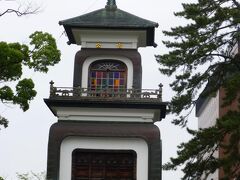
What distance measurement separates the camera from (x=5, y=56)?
56.3ft

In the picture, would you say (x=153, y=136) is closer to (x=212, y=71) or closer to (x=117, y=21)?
(x=212, y=71)

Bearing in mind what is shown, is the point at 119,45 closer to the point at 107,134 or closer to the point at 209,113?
the point at 107,134

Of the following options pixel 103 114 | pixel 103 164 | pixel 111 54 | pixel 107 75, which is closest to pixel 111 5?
pixel 111 54

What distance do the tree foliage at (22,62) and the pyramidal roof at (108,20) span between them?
8055mm

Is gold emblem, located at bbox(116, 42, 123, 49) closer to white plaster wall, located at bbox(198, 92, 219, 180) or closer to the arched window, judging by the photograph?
the arched window

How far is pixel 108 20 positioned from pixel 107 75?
2.63 metres

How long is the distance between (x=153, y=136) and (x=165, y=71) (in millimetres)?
3028

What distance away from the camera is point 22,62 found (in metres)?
17.7

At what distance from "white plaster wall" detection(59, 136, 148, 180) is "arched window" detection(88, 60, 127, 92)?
8.28 feet

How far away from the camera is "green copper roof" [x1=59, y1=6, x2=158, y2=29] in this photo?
26375mm

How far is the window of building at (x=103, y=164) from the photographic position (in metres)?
A: 25.5

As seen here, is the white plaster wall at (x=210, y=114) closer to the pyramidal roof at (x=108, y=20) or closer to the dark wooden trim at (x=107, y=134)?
the pyramidal roof at (x=108, y=20)

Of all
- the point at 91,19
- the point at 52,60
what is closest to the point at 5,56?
the point at 52,60

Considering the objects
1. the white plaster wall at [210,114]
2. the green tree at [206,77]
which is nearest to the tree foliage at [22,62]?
the green tree at [206,77]
